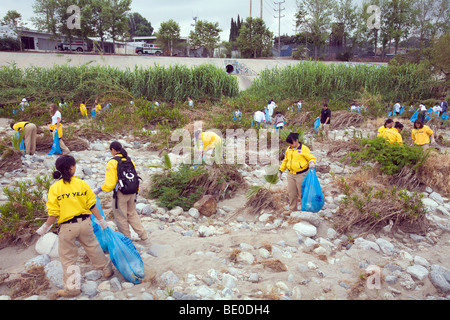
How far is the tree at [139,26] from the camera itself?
179 feet

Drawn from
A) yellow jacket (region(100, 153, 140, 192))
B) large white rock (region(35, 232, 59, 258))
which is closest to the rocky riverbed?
large white rock (region(35, 232, 59, 258))

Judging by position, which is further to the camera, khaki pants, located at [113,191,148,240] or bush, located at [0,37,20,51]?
bush, located at [0,37,20,51]

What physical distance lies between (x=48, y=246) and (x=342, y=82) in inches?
675

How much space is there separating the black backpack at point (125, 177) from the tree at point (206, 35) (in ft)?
106

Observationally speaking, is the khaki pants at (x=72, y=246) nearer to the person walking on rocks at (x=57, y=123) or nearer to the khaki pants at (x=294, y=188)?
the khaki pants at (x=294, y=188)

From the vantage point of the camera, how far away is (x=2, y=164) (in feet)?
21.4

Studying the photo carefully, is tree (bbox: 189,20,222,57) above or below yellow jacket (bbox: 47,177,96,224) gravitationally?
above

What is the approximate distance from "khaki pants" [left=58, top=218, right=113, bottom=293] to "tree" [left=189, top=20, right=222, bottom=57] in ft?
108

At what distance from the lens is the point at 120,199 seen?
3961mm

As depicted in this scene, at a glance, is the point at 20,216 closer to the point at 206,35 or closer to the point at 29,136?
the point at 29,136

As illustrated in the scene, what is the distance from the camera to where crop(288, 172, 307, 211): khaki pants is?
197 inches

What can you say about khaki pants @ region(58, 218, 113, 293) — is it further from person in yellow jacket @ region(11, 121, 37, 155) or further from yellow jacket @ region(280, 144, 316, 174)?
person in yellow jacket @ region(11, 121, 37, 155)

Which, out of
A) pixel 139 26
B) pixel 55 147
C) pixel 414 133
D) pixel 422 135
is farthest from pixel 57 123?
pixel 139 26
